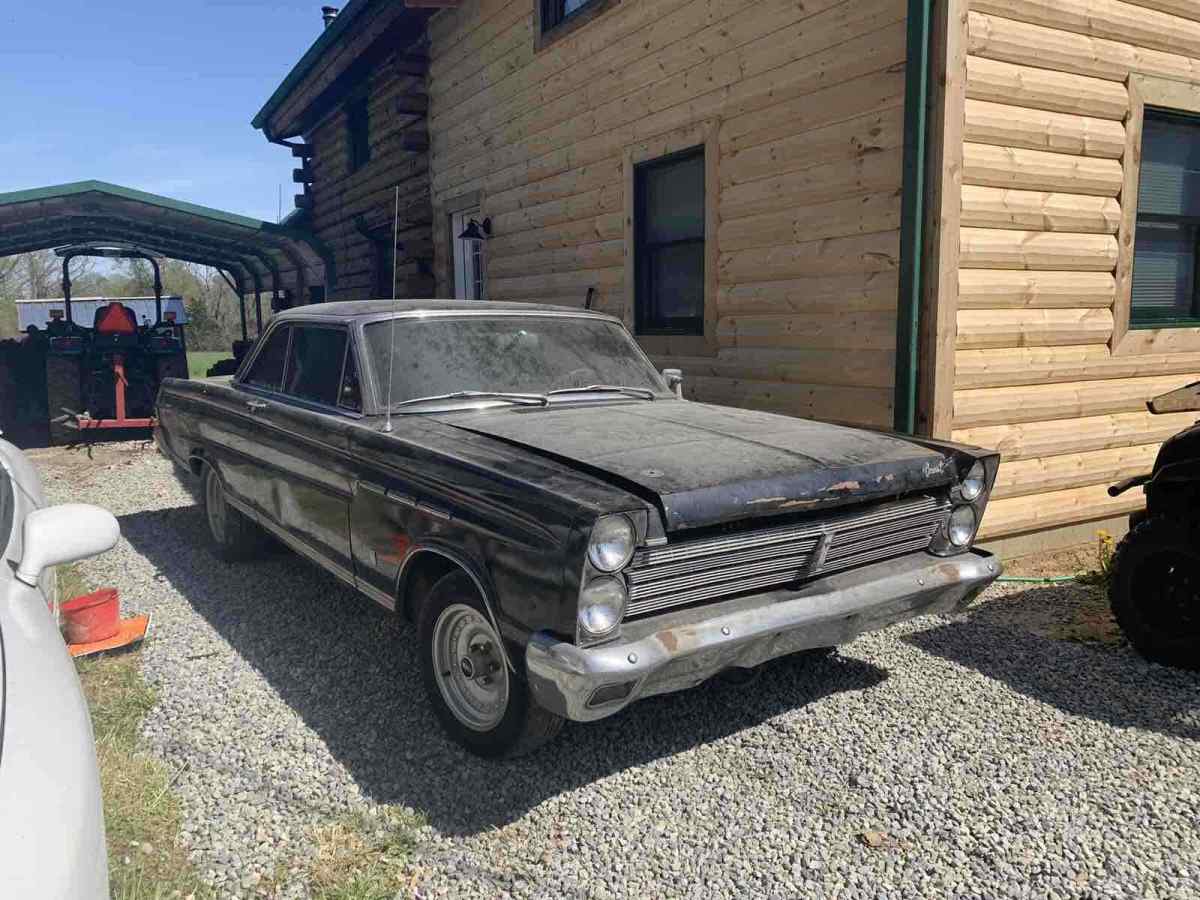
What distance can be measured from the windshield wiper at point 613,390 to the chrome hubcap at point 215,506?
267cm

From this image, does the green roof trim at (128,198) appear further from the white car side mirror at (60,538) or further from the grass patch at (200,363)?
the white car side mirror at (60,538)

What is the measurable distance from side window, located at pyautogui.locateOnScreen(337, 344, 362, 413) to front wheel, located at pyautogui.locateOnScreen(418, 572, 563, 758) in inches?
43.6

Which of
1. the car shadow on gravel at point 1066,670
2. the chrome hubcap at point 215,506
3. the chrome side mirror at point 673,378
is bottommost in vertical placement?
the car shadow on gravel at point 1066,670

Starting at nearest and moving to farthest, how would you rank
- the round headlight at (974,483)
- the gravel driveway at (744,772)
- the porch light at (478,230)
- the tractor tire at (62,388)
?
the gravel driveway at (744,772)
the round headlight at (974,483)
the porch light at (478,230)
the tractor tire at (62,388)

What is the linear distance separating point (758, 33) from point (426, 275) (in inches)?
249

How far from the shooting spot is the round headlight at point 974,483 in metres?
3.47

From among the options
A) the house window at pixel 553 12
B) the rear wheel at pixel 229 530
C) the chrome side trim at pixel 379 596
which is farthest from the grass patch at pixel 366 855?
the house window at pixel 553 12

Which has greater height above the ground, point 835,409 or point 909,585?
point 835,409

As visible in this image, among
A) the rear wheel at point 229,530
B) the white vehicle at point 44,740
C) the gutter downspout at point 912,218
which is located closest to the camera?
the white vehicle at point 44,740

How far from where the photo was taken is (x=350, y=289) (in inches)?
558

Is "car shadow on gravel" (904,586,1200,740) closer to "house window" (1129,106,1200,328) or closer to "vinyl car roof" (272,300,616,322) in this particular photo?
"vinyl car roof" (272,300,616,322)

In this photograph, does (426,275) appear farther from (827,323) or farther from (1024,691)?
(1024,691)

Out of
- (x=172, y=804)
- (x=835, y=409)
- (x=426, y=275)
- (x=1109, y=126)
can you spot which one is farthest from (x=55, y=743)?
(x=426, y=275)

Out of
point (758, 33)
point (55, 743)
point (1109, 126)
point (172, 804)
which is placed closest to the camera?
point (55, 743)
